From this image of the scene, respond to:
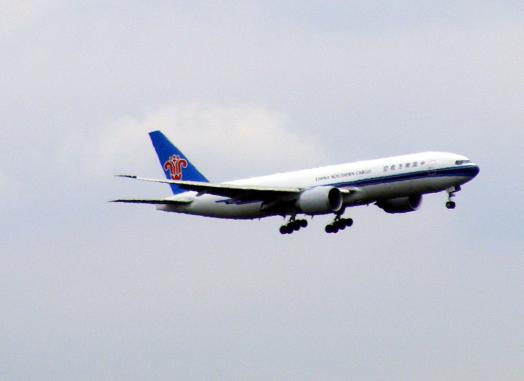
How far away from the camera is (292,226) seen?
109062 millimetres

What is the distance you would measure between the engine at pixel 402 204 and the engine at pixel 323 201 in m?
5.44

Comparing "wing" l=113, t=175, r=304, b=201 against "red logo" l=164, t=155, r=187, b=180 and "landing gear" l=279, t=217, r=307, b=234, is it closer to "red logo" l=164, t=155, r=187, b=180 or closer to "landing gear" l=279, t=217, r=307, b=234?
"landing gear" l=279, t=217, r=307, b=234

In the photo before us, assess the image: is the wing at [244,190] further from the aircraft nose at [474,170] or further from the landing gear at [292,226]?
the aircraft nose at [474,170]

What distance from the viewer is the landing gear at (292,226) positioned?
358 ft

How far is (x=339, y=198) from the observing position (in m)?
104

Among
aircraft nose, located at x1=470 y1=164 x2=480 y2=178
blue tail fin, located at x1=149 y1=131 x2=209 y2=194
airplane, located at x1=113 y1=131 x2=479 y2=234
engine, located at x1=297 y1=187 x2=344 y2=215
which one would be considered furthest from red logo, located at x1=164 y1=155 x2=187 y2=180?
aircraft nose, located at x1=470 y1=164 x2=480 y2=178

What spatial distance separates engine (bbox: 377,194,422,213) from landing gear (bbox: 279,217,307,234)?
4.82 m

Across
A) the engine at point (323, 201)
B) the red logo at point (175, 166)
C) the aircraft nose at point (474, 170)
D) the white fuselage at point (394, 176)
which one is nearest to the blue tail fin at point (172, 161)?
the red logo at point (175, 166)

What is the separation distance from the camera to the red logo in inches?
4668

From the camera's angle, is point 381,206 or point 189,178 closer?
point 381,206

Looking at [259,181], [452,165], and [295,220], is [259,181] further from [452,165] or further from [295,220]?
[452,165]

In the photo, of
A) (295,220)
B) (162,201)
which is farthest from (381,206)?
(162,201)

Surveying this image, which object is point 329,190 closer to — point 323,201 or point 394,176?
point 323,201

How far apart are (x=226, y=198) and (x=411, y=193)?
12.7 metres
